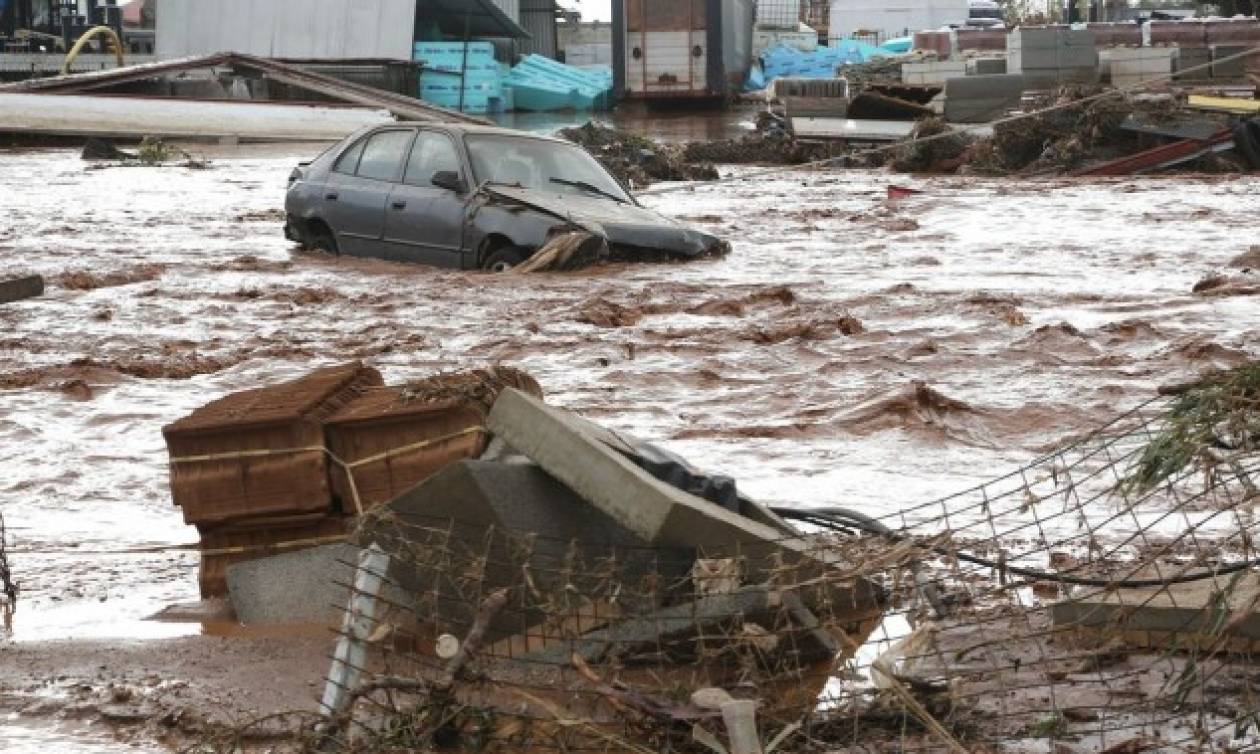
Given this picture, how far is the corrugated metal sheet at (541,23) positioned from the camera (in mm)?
64562

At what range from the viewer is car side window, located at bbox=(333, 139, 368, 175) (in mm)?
15984

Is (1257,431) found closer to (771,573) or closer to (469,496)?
(771,573)

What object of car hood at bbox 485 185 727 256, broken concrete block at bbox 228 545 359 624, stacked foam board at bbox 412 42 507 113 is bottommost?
broken concrete block at bbox 228 545 359 624

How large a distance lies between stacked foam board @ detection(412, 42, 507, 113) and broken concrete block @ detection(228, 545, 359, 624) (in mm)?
45771

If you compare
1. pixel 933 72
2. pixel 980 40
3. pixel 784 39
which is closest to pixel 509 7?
pixel 784 39

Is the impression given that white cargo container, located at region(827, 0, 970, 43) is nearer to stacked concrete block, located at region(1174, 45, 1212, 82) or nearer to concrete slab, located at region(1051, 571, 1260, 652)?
stacked concrete block, located at region(1174, 45, 1212, 82)

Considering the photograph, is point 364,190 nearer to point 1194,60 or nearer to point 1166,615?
point 1166,615

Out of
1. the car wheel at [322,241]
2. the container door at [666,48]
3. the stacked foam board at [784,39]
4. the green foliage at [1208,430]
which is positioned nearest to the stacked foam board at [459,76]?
the container door at [666,48]

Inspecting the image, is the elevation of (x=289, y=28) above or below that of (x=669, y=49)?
above

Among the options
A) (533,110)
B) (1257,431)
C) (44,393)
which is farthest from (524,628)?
(533,110)

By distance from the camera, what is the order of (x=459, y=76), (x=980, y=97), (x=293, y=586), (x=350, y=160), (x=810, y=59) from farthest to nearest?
(x=810, y=59) → (x=459, y=76) → (x=980, y=97) → (x=350, y=160) → (x=293, y=586)

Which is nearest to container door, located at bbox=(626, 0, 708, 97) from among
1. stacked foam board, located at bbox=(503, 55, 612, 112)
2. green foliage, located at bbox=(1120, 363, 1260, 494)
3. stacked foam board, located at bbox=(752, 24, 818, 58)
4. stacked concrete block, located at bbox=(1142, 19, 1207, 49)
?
stacked foam board, located at bbox=(503, 55, 612, 112)

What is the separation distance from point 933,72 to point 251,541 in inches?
1278

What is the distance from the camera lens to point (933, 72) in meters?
37.3
